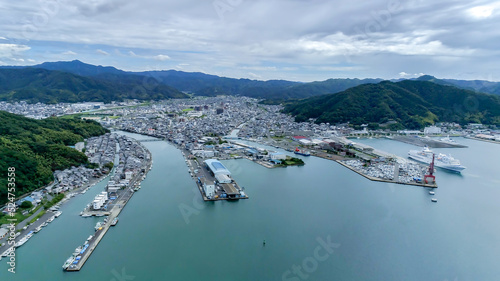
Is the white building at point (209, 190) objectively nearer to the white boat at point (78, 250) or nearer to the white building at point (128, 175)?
the white building at point (128, 175)

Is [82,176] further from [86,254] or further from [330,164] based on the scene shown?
[330,164]

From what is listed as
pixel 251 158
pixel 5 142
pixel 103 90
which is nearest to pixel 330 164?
pixel 251 158

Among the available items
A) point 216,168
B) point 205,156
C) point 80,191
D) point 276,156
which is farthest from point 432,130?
point 80,191

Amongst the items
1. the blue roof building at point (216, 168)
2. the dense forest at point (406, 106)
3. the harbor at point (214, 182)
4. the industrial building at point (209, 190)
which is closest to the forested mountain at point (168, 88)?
the dense forest at point (406, 106)

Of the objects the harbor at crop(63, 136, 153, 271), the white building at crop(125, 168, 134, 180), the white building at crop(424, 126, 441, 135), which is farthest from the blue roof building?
the white building at crop(424, 126, 441, 135)

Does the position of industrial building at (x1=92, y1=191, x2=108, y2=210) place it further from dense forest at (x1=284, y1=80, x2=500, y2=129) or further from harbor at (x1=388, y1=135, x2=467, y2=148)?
dense forest at (x1=284, y1=80, x2=500, y2=129)
